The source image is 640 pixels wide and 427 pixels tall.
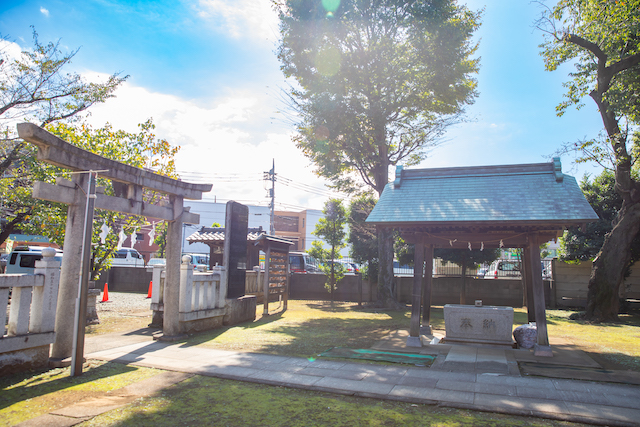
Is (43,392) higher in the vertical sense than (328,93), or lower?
lower

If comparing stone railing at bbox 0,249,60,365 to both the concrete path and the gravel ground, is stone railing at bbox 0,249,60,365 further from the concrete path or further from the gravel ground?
the gravel ground

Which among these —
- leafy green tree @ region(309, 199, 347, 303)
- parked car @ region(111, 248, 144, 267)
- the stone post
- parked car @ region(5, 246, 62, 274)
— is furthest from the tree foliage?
parked car @ region(111, 248, 144, 267)

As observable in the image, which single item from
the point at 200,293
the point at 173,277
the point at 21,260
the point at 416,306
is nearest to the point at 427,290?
the point at 416,306

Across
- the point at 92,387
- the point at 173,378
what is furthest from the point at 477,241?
the point at 92,387

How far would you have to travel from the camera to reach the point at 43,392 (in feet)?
17.5

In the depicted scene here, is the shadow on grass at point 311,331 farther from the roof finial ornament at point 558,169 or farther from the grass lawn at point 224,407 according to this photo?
the roof finial ornament at point 558,169

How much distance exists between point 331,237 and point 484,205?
39.8ft

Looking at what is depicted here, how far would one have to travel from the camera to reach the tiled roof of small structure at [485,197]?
8188 millimetres

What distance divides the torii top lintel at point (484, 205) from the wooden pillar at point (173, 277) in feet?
15.4

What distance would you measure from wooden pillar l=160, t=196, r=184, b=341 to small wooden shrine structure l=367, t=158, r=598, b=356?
185 inches

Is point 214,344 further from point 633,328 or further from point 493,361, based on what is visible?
point 633,328

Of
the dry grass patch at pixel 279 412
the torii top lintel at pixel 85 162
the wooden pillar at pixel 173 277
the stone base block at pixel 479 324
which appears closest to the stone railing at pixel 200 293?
the wooden pillar at pixel 173 277

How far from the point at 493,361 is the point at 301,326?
6.02 m

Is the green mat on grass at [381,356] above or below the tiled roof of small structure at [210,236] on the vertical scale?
below
